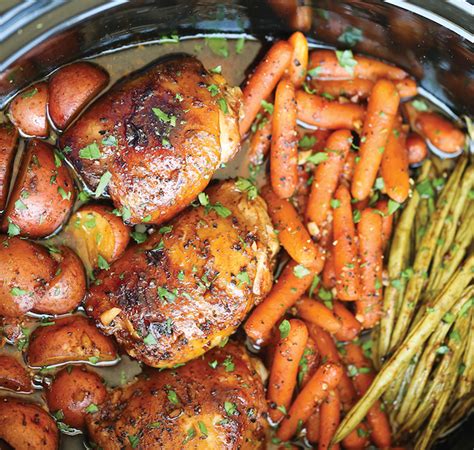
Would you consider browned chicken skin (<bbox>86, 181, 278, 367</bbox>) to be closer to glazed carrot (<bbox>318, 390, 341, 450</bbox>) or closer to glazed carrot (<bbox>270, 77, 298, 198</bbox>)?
glazed carrot (<bbox>270, 77, 298, 198</bbox>)

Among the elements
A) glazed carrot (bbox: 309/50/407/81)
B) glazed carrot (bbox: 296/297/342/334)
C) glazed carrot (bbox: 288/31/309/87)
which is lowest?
glazed carrot (bbox: 296/297/342/334)

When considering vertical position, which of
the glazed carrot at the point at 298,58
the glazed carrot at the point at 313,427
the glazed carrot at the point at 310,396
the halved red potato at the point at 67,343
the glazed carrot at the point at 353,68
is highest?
the glazed carrot at the point at 298,58

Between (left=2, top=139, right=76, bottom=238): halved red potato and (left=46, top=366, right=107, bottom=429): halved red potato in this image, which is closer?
(left=2, top=139, right=76, bottom=238): halved red potato

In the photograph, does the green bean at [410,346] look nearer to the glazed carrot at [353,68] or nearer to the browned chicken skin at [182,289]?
the browned chicken skin at [182,289]

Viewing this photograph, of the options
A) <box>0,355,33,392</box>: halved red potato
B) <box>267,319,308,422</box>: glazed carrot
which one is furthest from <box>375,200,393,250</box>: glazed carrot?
<box>0,355,33,392</box>: halved red potato

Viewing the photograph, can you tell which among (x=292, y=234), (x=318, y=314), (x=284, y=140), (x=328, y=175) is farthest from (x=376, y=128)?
(x=318, y=314)

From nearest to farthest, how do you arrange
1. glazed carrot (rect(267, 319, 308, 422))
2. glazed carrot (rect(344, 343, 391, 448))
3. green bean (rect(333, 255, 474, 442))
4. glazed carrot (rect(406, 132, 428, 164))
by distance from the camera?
glazed carrot (rect(267, 319, 308, 422)) < green bean (rect(333, 255, 474, 442)) < glazed carrot (rect(344, 343, 391, 448)) < glazed carrot (rect(406, 132, 428, 164))

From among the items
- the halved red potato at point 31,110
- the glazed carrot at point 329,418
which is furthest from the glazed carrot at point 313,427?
the halved red potato at point 31,110
